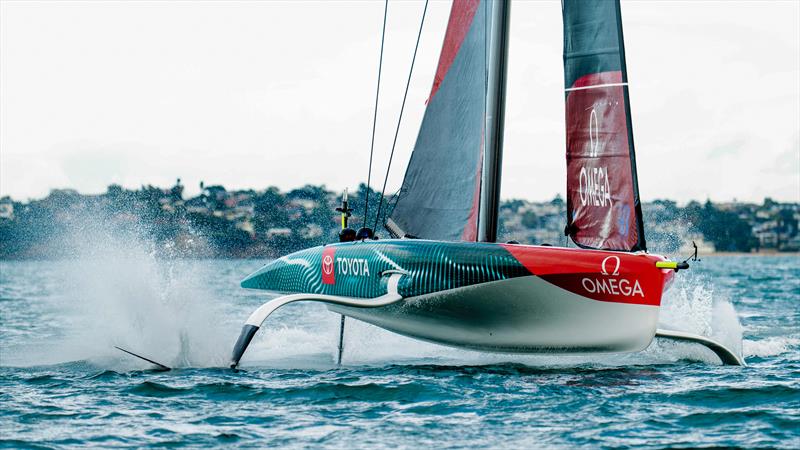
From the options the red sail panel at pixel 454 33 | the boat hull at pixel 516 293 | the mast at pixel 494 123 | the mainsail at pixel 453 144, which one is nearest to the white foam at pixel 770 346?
the boat hull at pixel 516 293

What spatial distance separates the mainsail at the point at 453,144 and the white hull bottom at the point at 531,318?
4.34ft

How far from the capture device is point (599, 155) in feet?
32.6

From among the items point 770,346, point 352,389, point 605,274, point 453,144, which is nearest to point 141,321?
point 352,389

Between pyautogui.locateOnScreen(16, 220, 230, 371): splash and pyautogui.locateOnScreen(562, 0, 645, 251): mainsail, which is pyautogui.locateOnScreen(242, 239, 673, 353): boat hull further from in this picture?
pyautogui.locateOnScreen(16, 220, 230, 371): splash

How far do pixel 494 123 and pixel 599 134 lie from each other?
155 centimetres

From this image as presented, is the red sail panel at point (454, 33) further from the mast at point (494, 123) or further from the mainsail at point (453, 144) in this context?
the mast at point (494, 123)

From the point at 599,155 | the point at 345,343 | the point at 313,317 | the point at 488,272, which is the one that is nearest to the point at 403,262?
the point at 488,272

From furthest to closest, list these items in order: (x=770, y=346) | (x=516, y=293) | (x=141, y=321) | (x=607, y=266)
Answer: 1. (x=770, y=346)
2. (x=141, y=321)
3. (x=516, y=293)
4. (x=607, y=266)

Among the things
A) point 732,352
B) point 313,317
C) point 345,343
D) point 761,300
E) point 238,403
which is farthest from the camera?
point 761,300

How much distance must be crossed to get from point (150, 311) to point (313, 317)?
7.77 meters

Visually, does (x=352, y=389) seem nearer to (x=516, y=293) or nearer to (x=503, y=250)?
(x=516, y=293)

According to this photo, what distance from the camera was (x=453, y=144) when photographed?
11.7m

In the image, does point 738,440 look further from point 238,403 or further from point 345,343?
point 345,343

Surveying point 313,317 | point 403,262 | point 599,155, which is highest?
point 599,155
